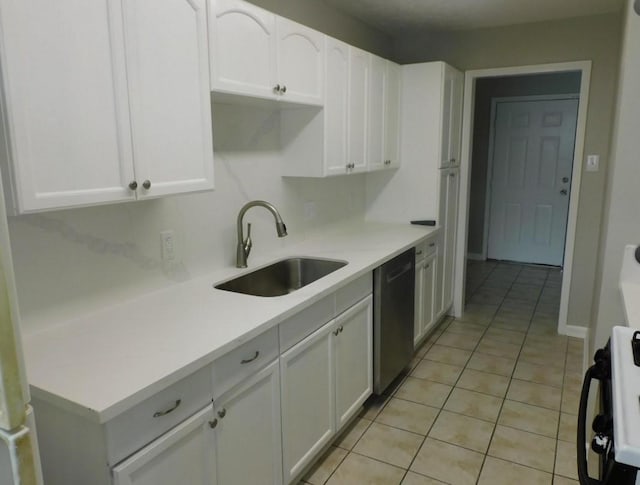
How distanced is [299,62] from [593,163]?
8.16 feet

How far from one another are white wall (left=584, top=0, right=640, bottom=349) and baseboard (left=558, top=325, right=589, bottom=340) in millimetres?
1845

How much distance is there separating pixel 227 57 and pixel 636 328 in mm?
1710

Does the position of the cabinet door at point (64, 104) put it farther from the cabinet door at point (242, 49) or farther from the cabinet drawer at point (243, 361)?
Answer: the cabinet drawer at point (243, 361)

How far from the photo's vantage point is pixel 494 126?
583cm

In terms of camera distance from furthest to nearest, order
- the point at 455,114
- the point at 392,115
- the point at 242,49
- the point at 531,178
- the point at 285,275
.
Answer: the point at 531,178 < the point at 455,114 < the point at 392,115 < the point at 285,275 < the point at 242,49

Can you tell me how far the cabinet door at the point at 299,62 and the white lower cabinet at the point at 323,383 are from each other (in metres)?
1.08

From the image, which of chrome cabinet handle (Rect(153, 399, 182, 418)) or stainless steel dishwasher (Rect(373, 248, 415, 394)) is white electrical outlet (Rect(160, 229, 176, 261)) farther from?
stainless steel dishwasher (Rect(373, 248, 415, 394))

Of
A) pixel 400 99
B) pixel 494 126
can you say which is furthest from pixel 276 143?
pixel 494 126

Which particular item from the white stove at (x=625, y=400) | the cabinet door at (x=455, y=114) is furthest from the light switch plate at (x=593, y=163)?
the white stove at (x=625, y=400)

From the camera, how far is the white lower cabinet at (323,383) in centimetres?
190

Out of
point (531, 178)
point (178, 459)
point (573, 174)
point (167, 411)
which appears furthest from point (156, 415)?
point (531, 178)

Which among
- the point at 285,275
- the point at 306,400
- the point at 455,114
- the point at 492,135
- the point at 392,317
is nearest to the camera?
the point at 306,400

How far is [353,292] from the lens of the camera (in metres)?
2.32

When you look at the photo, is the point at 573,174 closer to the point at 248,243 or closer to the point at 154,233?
the point at 248,243
